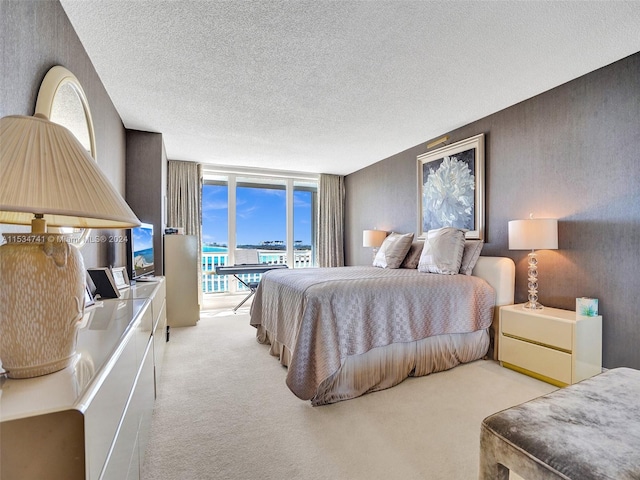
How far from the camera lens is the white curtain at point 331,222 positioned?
20.1 ft

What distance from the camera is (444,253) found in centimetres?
308

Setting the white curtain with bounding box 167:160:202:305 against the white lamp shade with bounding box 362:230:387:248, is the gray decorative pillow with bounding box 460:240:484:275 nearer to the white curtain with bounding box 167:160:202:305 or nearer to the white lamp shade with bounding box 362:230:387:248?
the white lamp shade with bounding box 362:230:387:248

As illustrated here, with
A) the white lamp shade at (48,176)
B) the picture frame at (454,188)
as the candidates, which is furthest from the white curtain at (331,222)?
the white lamp shade at (48,176)

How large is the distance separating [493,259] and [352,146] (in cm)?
244

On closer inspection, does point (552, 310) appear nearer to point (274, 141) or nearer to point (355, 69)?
point (355, 69)

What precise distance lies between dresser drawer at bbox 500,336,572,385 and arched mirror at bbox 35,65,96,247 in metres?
3.38

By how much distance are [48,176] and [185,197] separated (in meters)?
4.80

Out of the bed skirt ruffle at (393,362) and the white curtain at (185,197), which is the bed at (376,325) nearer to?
the bed skirt ruffle at (393,362)

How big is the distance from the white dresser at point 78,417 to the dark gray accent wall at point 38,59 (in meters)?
1.05

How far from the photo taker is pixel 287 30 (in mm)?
1939

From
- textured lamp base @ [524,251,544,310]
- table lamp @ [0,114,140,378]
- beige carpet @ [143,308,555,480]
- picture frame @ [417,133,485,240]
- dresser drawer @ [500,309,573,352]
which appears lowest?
beige carpet @ [143,308,555,480]

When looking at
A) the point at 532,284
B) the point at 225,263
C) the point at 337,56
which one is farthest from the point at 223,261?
the point at 532,284

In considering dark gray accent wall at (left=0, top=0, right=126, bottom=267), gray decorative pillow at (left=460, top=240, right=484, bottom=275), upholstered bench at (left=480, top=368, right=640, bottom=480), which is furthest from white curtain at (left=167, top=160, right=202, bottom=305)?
upholstered bench at (left=480, top=368, right=640, bottom=480)

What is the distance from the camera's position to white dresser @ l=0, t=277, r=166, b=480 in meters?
0.56
